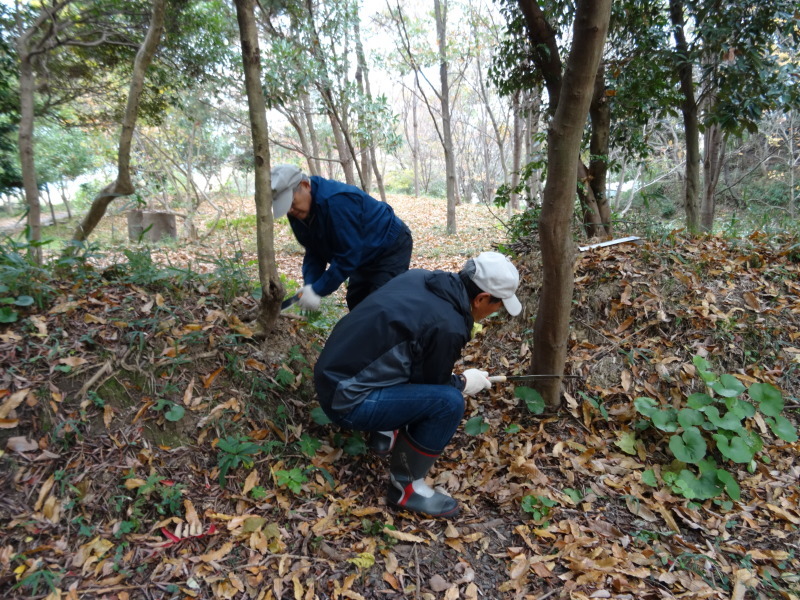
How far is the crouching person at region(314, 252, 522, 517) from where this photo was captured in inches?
80.2

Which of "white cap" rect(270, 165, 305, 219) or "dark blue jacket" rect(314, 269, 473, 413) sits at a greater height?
"white cap" rect(270, 165, 305, 219)

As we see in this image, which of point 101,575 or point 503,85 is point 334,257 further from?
point 503,85

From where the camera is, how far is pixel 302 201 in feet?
9.07

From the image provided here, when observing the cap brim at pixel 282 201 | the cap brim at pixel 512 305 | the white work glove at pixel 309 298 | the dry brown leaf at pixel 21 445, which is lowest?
the dry brown leaf at pixel 21 445

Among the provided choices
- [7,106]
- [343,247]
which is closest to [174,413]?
[343,247]

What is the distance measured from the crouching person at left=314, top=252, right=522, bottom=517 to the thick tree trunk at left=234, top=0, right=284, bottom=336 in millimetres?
806

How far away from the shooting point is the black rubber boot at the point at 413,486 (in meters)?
2.27

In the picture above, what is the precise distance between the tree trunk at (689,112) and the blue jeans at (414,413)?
4.33m

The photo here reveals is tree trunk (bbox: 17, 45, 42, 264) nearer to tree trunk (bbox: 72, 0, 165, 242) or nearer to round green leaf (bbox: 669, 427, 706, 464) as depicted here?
tree trunk (bbox: 72, 0, 165, 242)

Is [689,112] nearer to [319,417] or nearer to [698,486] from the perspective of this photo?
[698,486]

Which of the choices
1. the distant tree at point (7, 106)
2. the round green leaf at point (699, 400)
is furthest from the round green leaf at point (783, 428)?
the distant tree at point (7, 106)

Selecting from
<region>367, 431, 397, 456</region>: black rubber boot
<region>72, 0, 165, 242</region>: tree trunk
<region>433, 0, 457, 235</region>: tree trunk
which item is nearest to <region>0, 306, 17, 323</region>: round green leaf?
<region>72, 0, 165, 242</region>: tree trunk

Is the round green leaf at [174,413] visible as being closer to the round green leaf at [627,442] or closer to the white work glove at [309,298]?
the white work glove at [309,298]

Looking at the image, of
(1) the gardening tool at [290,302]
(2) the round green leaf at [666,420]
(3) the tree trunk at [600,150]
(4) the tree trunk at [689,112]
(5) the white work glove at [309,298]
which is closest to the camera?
(2) the round green leaf at [666,420]
